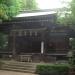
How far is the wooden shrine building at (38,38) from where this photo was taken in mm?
23594

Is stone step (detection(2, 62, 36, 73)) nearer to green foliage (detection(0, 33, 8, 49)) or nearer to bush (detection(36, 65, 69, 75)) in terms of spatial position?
bush (detection(36, 65, 69, 75))

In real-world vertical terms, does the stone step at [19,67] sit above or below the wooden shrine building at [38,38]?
below

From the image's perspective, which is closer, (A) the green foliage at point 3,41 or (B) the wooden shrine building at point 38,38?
(B) the wooden shrine building at point 38,38

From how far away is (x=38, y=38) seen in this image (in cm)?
2466

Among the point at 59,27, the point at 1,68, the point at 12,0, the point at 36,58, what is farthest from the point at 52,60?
the point at 12,0

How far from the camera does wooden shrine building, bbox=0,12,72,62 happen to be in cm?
2359

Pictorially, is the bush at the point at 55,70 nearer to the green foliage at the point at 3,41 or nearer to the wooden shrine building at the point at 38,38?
the wooden shrine building at the point at 38,38

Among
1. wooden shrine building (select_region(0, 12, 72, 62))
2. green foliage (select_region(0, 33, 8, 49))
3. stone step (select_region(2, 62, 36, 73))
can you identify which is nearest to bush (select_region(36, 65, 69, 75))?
stone step (select_region(2, 62, 36, 73))

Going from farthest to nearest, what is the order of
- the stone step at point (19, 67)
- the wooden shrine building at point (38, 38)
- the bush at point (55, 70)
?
the wooden shrine building at point (38, 38), the stone step at point (19, 67), the bush at point (55, 70)

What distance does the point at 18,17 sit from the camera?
24734mm

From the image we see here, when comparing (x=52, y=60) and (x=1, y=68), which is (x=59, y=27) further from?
(x=1, y=68)

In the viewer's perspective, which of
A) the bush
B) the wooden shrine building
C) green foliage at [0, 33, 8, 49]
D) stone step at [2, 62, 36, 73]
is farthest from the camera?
green foliage at [0, 33, 8, 49]

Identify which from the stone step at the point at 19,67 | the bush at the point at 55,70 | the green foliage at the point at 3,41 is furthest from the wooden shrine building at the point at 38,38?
the bush at the point at 55,70

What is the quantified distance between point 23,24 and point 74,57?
7.99 m
